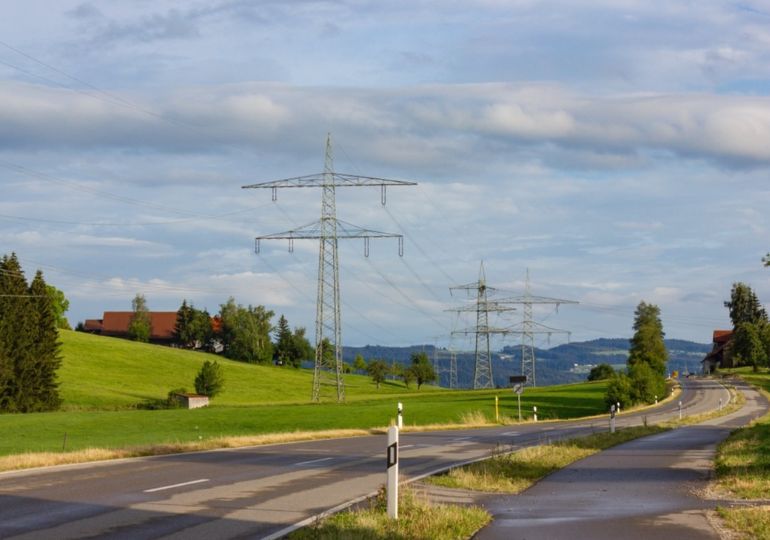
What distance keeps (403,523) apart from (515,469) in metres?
9.49

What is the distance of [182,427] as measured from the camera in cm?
5884

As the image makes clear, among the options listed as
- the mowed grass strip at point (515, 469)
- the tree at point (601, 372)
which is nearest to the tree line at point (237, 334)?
the tree at point (601, 372)

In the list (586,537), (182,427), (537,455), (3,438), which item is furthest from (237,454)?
(182,427)

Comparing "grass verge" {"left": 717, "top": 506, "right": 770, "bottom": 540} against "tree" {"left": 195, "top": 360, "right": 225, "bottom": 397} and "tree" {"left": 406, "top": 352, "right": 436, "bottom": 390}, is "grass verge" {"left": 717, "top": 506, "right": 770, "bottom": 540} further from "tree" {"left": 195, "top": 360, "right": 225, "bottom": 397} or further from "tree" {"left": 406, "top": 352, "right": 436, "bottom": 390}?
"tree" {"left": 406, "top": 352, "right": 436, "bottom": 390}

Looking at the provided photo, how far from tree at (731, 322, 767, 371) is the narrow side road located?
146 metres

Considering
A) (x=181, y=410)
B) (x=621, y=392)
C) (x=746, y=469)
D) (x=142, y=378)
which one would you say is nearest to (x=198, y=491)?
(x=746, y=469)

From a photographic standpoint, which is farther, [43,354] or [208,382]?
[208,382]

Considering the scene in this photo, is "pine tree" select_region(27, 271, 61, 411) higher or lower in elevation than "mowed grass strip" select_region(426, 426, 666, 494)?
higher

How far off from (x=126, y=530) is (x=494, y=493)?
22.8 ft

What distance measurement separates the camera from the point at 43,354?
9238 centimetres

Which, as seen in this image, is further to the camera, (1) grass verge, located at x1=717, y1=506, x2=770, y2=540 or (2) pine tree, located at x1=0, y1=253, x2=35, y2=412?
(2) pine tree, located at x1=0, y1=253, x2=35, y2=412

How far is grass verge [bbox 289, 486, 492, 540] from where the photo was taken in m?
11.7

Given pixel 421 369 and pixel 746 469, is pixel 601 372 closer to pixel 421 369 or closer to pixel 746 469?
pixel 421 369

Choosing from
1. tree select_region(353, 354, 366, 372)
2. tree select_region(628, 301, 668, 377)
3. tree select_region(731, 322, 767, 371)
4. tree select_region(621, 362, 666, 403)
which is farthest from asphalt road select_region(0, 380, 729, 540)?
tree select_region(353, 354, 366, 372)
